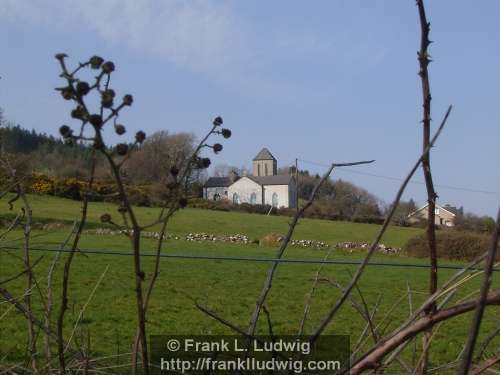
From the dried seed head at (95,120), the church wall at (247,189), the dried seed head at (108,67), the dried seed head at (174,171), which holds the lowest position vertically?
the dried seed head at (174,171)

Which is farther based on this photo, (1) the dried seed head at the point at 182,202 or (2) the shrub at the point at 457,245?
(2) the shrub at the point at 457,245

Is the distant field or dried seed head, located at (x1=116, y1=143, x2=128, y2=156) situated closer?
dried seed head, located at (x1=116, y1=143, x2=128, y2=156)

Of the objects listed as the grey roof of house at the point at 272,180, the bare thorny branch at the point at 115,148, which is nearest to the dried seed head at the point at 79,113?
the bare thorny branch at the point at 115,148

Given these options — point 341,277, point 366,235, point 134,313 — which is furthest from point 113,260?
point 366,235

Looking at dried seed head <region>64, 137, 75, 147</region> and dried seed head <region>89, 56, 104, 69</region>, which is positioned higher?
dried seed head <region>89, 56, 104, 69</region>

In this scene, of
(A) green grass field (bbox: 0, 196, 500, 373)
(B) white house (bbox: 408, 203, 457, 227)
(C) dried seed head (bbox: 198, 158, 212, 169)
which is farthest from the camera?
(A) green grass field (bbox: 0, 196, 500, 373)

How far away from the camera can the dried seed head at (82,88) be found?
60 cm

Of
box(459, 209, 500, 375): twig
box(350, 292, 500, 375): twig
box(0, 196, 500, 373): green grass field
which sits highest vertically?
box(459, 209, 500, 375): twig

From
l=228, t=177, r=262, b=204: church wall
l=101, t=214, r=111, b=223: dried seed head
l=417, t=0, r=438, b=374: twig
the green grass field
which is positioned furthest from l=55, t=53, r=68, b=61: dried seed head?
l=228, t=177, r=262, b=204: church wall

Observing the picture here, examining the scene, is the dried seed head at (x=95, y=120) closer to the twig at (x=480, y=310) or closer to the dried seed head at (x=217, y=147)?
the dried seed head at (x=217, y=147)

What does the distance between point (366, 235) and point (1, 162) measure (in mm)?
38611

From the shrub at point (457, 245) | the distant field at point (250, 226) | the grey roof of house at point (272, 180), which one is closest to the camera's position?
the shrub at point (457, 245)

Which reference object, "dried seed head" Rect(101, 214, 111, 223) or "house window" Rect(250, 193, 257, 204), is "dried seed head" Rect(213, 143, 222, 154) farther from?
"house window" Rect(250, 193, 257, 204)

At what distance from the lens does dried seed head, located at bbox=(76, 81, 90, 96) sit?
60cm
